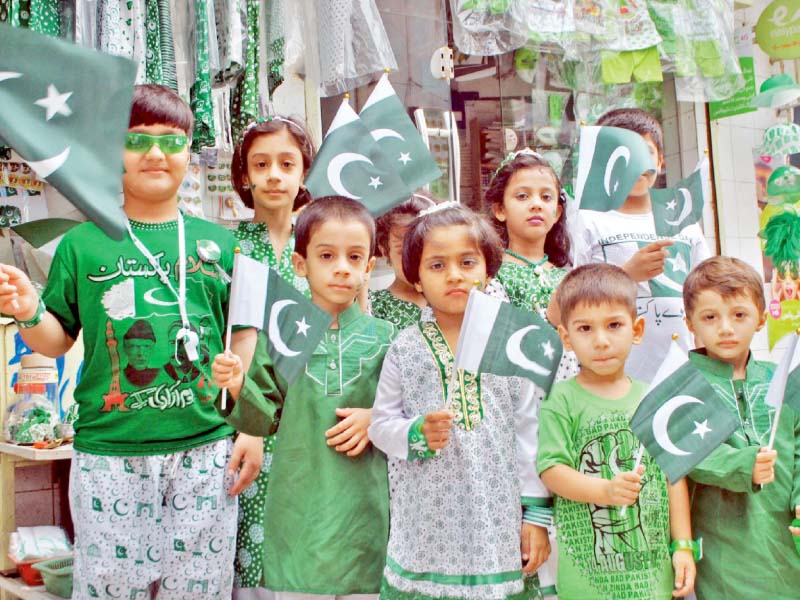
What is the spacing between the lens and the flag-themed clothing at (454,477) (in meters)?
2.06

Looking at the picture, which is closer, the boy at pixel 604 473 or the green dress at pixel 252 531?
the boy at pixel 604 473

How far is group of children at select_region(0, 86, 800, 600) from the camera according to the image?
81.7 inches

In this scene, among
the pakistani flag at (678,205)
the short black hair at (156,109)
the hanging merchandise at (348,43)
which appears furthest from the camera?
the hanging merchandise at (348,43)

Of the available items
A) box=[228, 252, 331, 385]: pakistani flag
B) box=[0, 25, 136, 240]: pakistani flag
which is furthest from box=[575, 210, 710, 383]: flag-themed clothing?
box=[0, 25, 136, 240]: pakistani flag

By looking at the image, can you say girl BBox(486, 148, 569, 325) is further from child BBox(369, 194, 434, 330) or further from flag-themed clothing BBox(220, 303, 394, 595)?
flag-themed clothing BBox(220, 303, 394, 595)

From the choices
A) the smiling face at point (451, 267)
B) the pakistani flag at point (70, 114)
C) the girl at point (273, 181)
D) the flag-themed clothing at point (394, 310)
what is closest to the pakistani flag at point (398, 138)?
the girl at point (273, 181)

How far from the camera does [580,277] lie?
7.27ft

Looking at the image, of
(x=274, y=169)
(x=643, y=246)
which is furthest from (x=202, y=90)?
(x=643, y=246)

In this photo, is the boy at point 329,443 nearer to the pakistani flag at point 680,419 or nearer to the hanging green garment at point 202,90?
the pakistani flag at point 680,419

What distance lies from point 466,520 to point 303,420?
18.7 inches

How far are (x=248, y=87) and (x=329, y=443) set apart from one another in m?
1.86

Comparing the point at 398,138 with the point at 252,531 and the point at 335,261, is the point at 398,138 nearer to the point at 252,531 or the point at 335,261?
the point at 335,261

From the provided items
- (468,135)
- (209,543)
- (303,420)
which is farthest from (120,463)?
(468,135)

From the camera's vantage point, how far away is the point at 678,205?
279 centimetres
